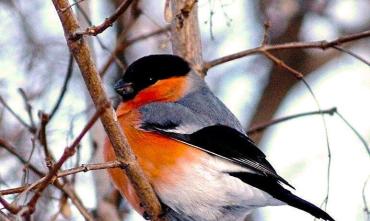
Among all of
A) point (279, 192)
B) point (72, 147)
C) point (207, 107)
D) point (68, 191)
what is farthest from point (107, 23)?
point (68, 191)

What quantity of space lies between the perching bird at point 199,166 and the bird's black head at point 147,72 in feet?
0.81

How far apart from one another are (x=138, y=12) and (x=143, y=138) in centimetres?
91

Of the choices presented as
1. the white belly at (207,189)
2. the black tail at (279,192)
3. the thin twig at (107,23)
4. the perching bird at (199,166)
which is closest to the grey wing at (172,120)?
the perching bird at (199,166)

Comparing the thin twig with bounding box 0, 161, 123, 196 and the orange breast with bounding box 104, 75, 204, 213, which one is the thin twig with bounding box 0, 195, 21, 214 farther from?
the orange breast with bounding box 104, 75, 204, 213

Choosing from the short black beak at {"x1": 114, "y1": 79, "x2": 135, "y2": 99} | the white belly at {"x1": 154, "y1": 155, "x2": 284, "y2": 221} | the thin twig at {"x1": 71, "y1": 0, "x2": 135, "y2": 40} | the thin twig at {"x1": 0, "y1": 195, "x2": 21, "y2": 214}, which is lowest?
the thin twig at {"x1": 0, "y1": 195, "x2": 21, "y2": 214}

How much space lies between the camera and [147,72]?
397 centimetres

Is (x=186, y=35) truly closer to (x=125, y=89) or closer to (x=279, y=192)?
(x=125, y=89)

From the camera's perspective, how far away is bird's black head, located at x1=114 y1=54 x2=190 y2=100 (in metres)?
3.92

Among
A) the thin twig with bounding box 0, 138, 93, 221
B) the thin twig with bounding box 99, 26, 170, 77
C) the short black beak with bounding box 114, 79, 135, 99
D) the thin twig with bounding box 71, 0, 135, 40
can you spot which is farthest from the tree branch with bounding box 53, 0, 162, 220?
the thin twig with bounding box 99, 26, 170, 77

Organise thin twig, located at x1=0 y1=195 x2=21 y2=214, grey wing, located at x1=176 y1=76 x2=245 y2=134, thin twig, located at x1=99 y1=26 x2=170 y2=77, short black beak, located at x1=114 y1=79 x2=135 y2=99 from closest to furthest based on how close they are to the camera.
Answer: thin twig, located at x1=0 y1=195 x2=21 y2=214
grey wing, located at x1=176 y1=76 x2=245 y2=134
short black beak, located at x1=114 y1=79 x2=135 y2=99
thin twig, located at x1=99 y1=26 x2=170 y2=77

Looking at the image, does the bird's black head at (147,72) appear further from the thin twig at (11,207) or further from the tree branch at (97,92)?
the thin twig at (11,207)

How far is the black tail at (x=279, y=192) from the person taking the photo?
314 centimetres

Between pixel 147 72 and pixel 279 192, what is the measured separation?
0.97m

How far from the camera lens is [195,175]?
135 inches
